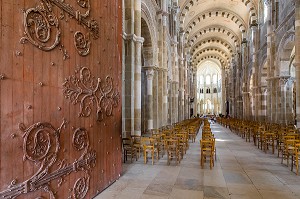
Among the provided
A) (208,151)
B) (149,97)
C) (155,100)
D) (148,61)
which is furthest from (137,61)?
(155,100)

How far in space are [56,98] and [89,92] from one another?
931mm

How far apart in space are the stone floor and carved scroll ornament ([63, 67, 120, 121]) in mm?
1826

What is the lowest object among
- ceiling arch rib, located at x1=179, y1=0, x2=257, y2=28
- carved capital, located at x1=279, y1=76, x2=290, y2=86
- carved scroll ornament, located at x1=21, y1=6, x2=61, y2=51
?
carved scroll ornament, located at x1=21, y1=6, x2=61, y2=51

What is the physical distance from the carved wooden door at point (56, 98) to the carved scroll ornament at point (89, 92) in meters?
0.02

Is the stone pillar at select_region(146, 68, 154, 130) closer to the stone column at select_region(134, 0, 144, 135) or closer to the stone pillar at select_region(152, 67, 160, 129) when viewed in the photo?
the stone pillar at select_region(152, 67, 160, 129)

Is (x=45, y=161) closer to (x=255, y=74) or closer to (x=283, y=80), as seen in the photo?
(x=283, y=80)

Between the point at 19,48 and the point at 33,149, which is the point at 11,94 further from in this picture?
the point at 33,149

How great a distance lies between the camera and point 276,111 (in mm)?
21000

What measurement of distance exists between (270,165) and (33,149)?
7.31m

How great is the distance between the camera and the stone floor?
493cm

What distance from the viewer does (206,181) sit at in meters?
5.86

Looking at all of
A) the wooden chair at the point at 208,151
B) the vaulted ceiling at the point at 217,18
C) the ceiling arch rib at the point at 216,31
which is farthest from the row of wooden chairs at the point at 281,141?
the ceiling arch rib at the point at 216,31

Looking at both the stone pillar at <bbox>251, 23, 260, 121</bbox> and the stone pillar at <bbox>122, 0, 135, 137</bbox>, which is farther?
the stone pillar at <bbox>251, 23, 260, 121</bbox>

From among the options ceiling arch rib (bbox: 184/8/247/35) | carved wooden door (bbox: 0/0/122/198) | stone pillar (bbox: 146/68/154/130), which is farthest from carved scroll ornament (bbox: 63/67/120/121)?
ceiling arch rib (bbox: 184/8/247/35)
